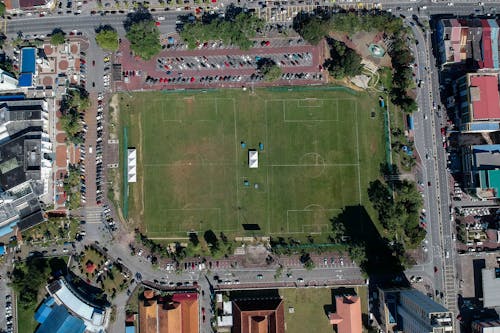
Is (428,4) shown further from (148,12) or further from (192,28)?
(148,12)

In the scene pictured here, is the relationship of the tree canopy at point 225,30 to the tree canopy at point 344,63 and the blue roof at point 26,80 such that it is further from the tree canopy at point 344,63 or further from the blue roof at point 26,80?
the blue roof at point 26,80

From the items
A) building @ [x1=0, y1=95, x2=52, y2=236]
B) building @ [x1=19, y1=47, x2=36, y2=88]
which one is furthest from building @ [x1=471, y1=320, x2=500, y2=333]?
building @ [x1=19, y1=47, x2=36, y2=88]

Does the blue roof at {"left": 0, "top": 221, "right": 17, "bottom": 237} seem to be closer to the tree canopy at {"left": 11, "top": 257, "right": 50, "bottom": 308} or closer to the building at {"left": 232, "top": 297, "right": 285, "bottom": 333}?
the tree canopy at {"left": 11, "top": 257, "right": 50, "bottom": 308}

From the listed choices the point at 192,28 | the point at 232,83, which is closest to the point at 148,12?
the point at 192,28

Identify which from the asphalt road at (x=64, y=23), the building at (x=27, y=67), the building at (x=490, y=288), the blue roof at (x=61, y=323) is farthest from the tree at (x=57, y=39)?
the building at (x=490, y=288)

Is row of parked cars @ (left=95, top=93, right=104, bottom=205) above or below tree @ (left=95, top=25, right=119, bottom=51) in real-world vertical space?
below

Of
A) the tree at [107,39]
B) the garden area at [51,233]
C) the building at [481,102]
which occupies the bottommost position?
the garden area at [51,233]
